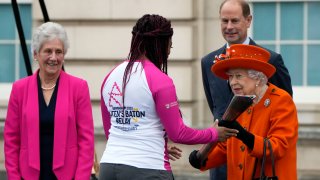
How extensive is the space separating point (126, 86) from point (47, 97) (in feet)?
2.73

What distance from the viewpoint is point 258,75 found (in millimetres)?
7363

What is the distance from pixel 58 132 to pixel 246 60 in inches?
49.8

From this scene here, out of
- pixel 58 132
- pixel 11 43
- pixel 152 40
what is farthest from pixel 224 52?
pixel 11 43

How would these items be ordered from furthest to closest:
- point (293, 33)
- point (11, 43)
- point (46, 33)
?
1. point (11, 43)
2. point (293, 33)
3. point (46, 33)

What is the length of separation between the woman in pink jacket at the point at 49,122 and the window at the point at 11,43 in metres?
6.49

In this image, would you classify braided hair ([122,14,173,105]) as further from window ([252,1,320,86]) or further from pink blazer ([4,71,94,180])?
window ([252,1,320,86])

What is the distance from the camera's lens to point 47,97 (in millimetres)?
7910

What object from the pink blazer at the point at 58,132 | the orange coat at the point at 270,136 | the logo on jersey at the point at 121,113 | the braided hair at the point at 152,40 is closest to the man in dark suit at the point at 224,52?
the orange coat at the point at 270,136

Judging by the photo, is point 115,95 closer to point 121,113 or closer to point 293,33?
point 121,113

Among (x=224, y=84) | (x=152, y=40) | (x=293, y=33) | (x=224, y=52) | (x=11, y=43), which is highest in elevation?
(x=152, y=40)

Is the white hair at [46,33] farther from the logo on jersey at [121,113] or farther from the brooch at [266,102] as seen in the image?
the brooch at [266,102]

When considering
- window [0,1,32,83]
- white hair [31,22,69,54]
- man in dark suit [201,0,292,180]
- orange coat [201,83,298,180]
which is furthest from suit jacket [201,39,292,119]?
window [0,1,32,83]

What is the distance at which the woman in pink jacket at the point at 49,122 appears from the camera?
7.77 meters

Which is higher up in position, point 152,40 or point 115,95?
point 152,40
